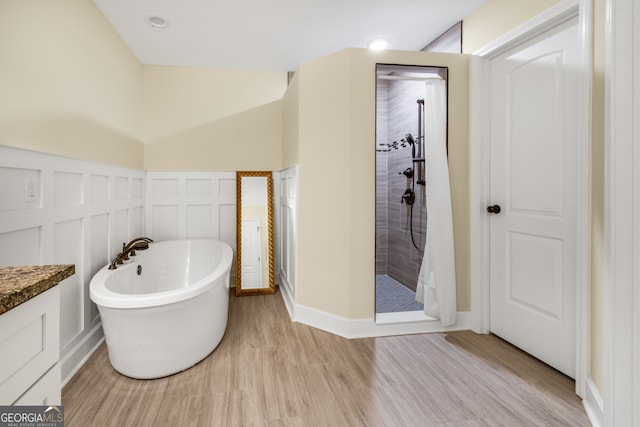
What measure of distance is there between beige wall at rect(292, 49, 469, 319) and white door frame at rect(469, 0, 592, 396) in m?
0.07

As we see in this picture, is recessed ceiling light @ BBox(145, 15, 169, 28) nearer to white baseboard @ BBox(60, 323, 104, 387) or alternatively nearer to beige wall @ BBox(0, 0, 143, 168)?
beige wall @ BBox(0, 0, 143, 168)

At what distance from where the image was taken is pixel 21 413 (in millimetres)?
710

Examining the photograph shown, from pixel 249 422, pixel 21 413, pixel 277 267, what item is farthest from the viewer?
pixel 277 267

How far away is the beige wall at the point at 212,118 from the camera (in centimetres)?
358

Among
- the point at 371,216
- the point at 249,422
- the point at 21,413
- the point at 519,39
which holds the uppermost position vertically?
the point at 519,39

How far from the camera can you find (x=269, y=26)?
2756mm

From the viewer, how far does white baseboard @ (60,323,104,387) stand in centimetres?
194

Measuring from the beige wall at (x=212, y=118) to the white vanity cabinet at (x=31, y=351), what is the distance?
9.83ft

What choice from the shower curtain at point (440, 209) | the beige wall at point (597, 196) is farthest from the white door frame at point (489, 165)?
the shower curtain at point (440, 209)

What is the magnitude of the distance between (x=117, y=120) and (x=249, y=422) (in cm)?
257

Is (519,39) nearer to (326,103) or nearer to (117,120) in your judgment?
(326,103)

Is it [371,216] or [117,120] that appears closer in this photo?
[371,216]

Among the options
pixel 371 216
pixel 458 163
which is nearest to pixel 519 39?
pixel 458 163

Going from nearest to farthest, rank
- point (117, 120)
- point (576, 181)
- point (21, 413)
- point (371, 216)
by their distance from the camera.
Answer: point (21, 413), point (576, 181), point (371, 216), point (117, 120)
